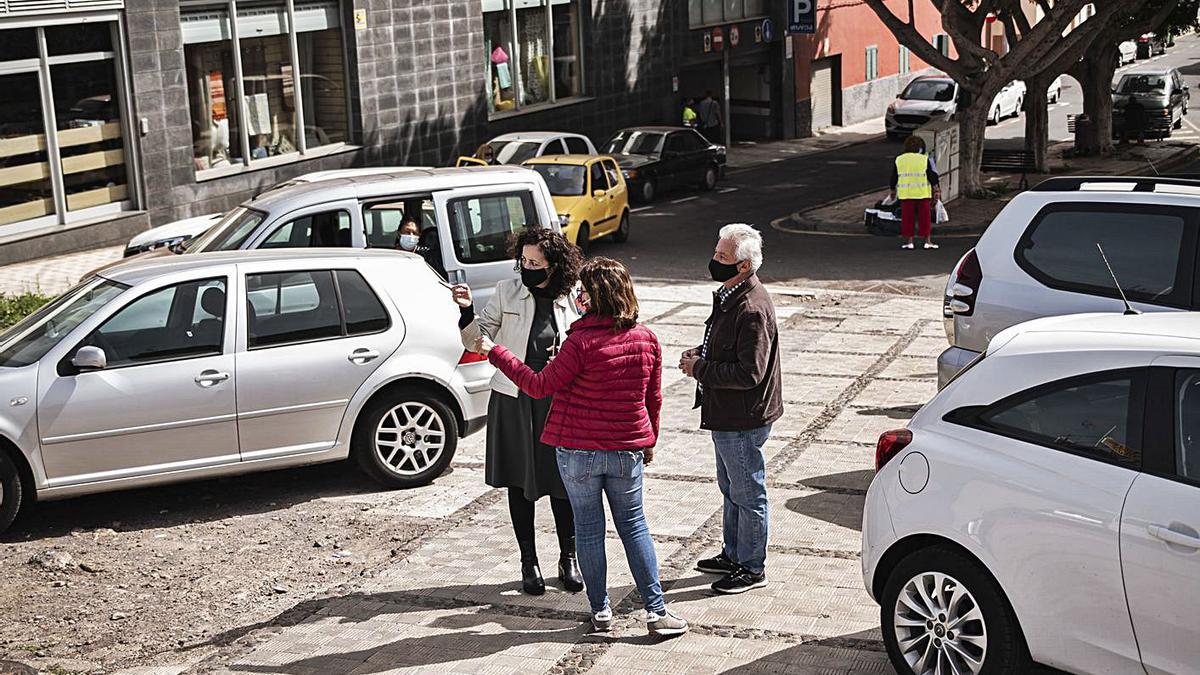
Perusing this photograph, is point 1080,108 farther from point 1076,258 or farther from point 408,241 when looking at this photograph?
point 1076,258

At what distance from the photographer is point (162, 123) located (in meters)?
22.4

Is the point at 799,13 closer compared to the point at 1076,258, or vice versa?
the point at 1076,258

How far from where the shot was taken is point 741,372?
706 cm

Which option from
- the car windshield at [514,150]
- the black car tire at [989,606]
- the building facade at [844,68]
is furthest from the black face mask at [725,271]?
the building facade at [844,68]

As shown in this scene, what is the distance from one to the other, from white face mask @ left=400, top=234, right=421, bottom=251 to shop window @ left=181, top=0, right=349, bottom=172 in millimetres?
12145

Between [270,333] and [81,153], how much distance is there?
13.8m

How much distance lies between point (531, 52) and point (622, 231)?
10216 mm

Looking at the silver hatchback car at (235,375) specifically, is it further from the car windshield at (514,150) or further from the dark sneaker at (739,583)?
the car windshield at (514,150)

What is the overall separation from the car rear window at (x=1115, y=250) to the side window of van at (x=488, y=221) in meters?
5.02

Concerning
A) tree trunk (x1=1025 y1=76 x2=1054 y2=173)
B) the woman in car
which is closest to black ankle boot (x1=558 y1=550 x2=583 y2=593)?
the woman in car

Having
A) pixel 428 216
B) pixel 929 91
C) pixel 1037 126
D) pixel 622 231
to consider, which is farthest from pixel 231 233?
pixel 929 91

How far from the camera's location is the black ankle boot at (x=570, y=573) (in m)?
7.71

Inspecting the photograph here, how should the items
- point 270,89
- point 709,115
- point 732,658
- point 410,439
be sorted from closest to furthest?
point 732,658 → point 410,439 → point 270,89 → point 709,115

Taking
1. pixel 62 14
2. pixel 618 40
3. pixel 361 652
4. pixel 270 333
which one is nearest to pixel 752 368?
pixel 361 652
